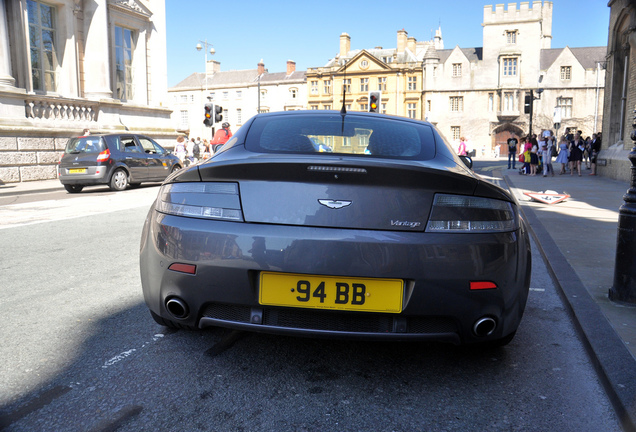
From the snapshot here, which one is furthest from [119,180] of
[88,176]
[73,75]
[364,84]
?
[364,84]

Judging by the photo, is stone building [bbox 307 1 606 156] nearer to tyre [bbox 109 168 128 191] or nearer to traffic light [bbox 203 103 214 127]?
traffic light [bbox 203 103 214 127]

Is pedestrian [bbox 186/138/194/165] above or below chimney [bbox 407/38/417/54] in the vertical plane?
below

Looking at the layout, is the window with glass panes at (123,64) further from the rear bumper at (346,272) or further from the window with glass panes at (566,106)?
the window with glass panes at (566,106)

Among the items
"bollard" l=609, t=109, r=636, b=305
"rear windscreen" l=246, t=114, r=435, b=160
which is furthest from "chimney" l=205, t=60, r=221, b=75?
"bollard" l=609, t=109, r=636, b=305

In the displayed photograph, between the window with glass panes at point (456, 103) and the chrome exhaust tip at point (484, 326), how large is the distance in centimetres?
6152

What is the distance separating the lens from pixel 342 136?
3.20m

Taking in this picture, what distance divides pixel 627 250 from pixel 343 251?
2445 mm

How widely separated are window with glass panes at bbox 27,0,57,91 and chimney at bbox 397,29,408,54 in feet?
184

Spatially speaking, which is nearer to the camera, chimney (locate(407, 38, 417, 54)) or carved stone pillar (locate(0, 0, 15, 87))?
carved stone pillar (locate(0, 0, 15, 87))

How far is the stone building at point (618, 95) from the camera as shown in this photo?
1772cm

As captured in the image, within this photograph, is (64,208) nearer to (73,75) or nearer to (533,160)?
(73,75)

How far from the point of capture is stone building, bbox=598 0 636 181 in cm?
1772

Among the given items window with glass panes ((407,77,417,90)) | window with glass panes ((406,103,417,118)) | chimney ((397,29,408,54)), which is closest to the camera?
window with glass panes ((406,103,417,118))

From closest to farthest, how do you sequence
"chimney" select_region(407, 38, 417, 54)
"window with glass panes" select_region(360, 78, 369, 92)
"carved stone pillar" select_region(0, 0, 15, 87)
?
1. "carved stone pillar" select_region(0, 0, 15, 87)
2. "window with glass panes" select_region(360, 78, 369, 92)
3. "chimney" select_region(407, 38, 417, 54)
